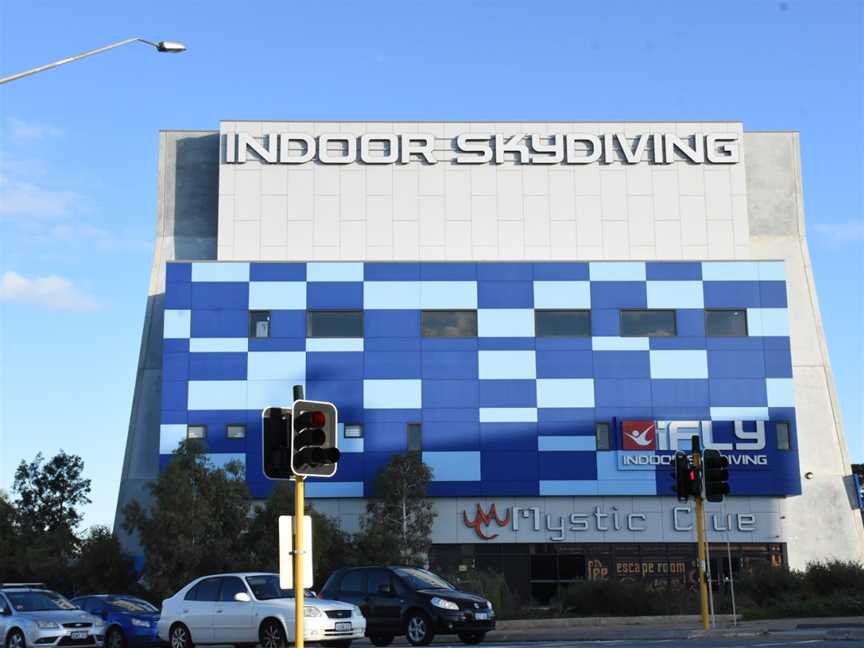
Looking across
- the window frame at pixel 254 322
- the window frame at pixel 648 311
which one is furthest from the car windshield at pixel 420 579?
the window frame at pixel 648 311

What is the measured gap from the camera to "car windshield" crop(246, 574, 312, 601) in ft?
73.2

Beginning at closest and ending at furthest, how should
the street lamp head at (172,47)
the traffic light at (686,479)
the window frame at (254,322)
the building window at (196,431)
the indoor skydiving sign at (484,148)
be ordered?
the street lamp head at (172,47)
the traffic light at (686,479)
the building window at (196,431)
the window frame at (254,322)
the indoor skydiving sign at (484,148)

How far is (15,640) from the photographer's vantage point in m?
24.2

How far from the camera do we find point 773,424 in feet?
159

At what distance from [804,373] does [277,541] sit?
2523cm

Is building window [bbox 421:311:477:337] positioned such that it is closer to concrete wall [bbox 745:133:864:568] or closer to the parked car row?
concrete wall [bbox 745:133:864:568]

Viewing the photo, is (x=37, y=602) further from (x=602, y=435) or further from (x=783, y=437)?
(x=783, y=437)

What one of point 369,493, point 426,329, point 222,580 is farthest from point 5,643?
point 426,329

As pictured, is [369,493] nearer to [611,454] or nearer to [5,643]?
[611,454]

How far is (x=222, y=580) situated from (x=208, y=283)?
27467 millimetres

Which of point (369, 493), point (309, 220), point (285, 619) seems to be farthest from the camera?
point (309, 220)

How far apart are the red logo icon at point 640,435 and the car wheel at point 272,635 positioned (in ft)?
93.4

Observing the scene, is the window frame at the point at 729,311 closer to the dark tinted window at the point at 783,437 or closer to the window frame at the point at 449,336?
the dark tinted window at the point at 783,437

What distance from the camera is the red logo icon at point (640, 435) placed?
4806cm
